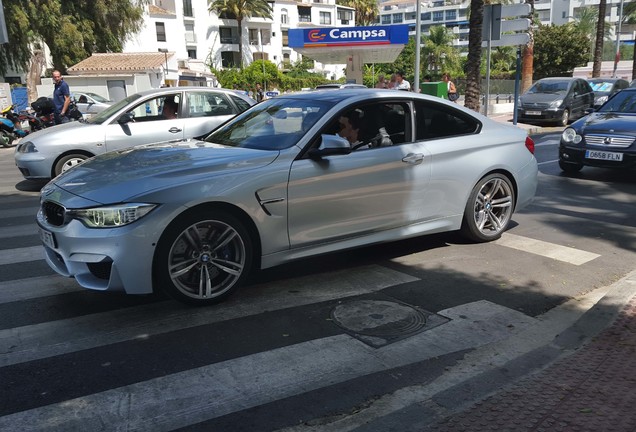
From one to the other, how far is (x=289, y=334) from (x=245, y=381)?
69 cm

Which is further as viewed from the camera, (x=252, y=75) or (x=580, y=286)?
(x=252, y=75)

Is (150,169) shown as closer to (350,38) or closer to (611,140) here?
(611,140)

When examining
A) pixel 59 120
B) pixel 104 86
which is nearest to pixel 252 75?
pixel 104 86

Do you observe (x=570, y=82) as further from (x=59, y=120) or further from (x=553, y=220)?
(x=59, y=120)

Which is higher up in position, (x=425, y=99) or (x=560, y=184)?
(x=425, y=99)

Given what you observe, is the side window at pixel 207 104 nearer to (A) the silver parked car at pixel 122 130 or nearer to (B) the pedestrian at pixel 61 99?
(A) the silver parked car at pixel 122 130

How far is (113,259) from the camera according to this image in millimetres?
3922

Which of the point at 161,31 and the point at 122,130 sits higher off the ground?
the point at 161,31

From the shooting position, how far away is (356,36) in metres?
24.3

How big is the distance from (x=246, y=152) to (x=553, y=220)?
4475mm

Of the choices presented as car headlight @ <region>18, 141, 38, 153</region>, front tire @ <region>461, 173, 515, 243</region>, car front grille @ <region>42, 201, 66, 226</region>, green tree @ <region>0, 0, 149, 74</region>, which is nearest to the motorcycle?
car headlight @ <region>18, 141, 38, 153</region>

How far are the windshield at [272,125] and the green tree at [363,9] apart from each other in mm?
85066

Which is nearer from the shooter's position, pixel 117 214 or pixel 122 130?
pixel 117 214

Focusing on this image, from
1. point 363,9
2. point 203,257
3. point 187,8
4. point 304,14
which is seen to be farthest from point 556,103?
point 363,9
